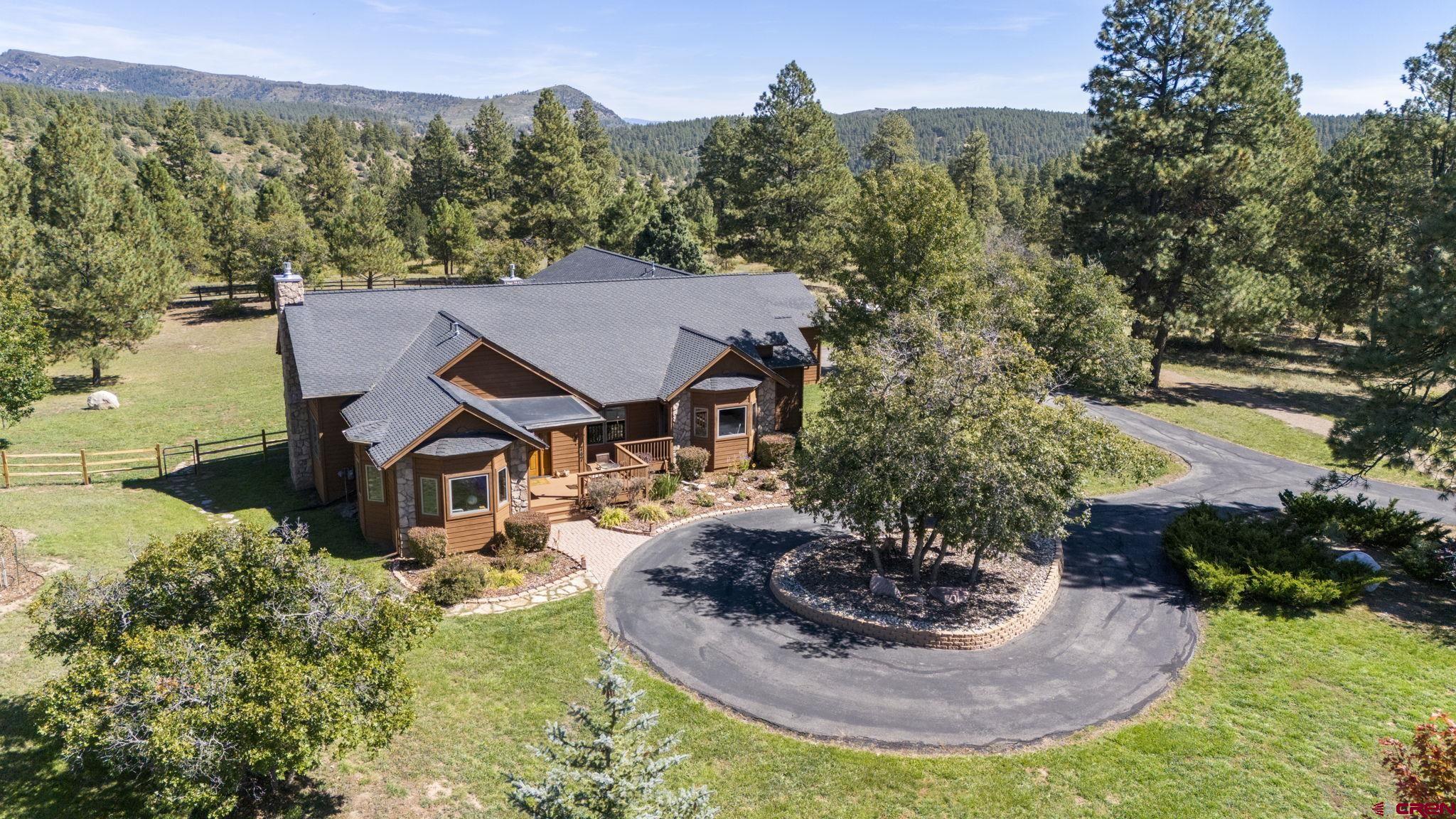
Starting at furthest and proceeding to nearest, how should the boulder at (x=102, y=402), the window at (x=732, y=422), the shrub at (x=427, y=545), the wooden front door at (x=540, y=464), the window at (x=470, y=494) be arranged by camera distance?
1. the boulder at (x=102, y=402)
2. the window at (x=732, y=422)
3. the wooden front door at (x=540, y=464)
4. the window at (x=470, y=494)
5. the shrub at (x=427, y=545)

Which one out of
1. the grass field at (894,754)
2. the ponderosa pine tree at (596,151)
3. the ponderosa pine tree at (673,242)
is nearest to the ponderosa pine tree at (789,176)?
the ponderosa pine tree at (673,242)

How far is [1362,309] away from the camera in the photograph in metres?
47.4

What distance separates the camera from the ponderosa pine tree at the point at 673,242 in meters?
56.3

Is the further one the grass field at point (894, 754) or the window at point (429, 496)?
the window at point (429, 496)

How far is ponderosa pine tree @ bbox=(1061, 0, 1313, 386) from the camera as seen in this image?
128 feet

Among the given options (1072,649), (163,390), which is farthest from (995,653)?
(163,390)

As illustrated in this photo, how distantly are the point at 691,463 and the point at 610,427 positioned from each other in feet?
11.3

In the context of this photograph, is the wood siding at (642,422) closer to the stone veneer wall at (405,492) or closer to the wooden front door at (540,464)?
the wooden front door at (540,464)

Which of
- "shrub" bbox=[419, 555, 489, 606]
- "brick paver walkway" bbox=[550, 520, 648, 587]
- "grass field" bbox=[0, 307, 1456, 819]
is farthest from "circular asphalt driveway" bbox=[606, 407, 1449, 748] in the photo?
"shrub" bbox=[419, 555, 489, 606]

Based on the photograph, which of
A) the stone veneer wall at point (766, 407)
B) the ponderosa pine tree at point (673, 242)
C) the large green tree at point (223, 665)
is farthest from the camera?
the ponderosa pine tree at point (673, 242)

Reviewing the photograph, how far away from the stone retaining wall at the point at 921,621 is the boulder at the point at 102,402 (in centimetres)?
3437

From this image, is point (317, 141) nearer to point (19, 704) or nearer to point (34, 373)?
point (34, 373)

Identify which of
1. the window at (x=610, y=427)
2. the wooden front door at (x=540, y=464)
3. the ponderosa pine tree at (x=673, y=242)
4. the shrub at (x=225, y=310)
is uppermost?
the ponderosa pine tree at (x=673, y=242)

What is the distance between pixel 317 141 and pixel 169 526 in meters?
64.1
